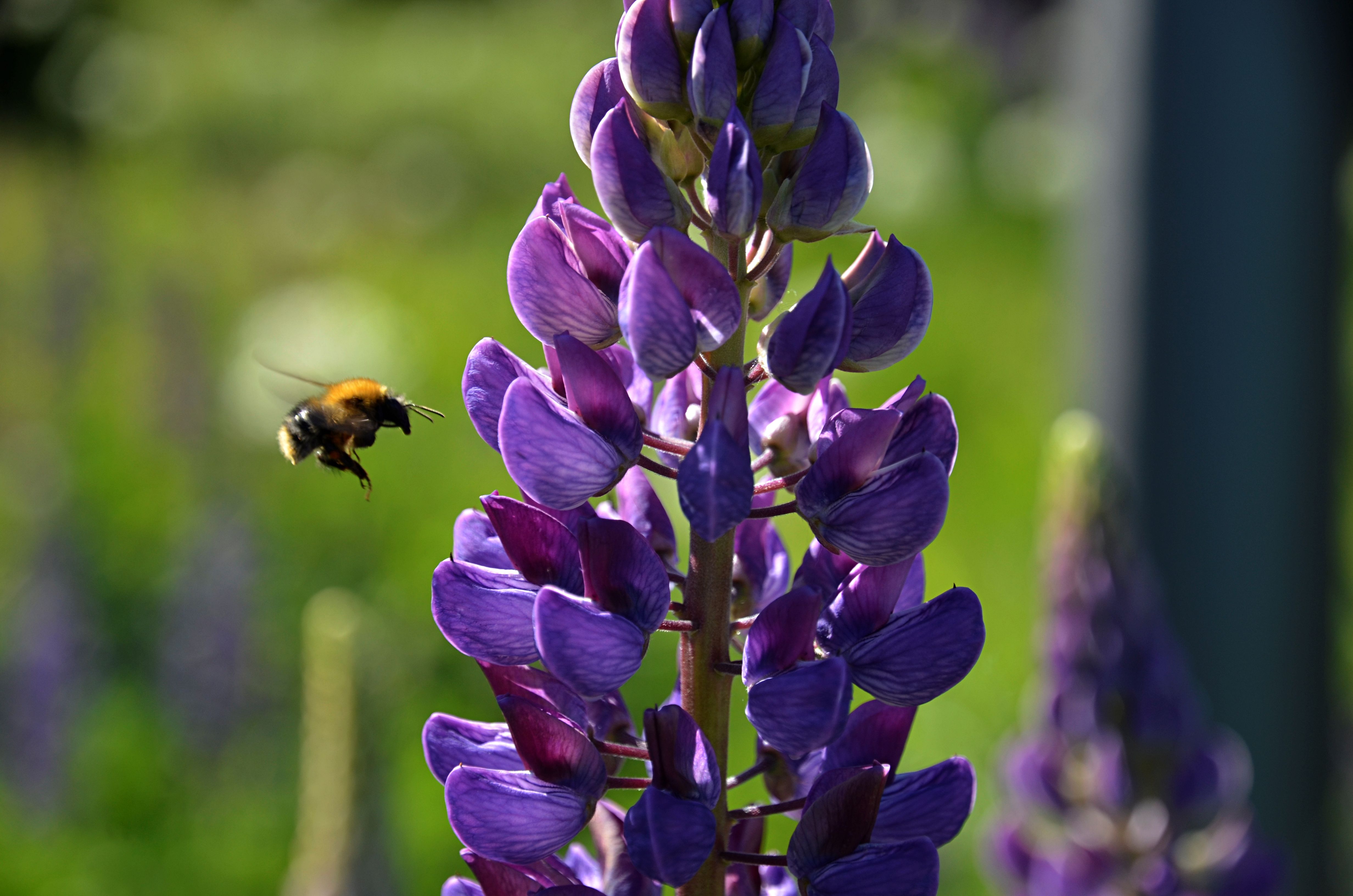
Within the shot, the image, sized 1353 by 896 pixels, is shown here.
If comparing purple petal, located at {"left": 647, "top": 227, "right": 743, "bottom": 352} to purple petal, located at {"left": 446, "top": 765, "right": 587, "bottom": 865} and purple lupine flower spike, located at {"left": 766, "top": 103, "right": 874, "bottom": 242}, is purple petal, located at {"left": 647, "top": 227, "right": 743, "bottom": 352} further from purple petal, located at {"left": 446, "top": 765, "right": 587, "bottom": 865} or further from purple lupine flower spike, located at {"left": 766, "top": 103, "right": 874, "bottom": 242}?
purple petal, located at {"left": 446, "top": 765, "right": 587, "bottom": 865}

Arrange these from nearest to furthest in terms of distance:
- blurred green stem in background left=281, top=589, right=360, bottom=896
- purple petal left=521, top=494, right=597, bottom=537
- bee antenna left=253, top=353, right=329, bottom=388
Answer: purple petal left=521, top=494, right=597, bottom=537 → blurred green stem in background left=281, top=589, right=360, bottom=896 → bee antenna left=253, top=353, right=329, bottom=388

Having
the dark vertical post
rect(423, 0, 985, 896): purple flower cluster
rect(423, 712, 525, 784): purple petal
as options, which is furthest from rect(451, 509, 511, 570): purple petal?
the dark vertical post

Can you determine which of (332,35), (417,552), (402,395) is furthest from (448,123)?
(402,395)

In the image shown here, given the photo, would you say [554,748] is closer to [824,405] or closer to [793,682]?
[793,682]

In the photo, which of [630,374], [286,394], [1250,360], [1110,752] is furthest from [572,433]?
[1250,360]

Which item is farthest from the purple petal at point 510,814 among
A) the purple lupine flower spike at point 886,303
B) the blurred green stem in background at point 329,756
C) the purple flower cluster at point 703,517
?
the blurred green stem in background at point 329,756

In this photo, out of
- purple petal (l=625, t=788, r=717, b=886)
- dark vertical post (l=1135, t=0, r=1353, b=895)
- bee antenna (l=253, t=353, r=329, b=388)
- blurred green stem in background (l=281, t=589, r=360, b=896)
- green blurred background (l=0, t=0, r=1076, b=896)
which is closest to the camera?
purple petal (l=625, t=788, r=717, b=886)
